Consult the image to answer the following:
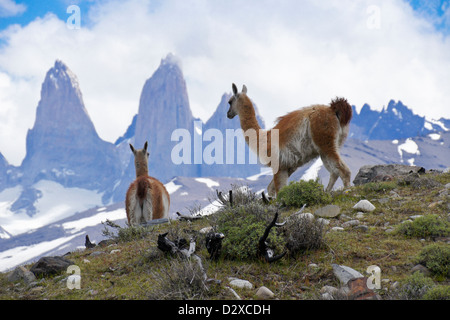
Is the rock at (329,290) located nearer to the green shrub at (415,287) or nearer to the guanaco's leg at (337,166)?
the green shrub at (415,287)

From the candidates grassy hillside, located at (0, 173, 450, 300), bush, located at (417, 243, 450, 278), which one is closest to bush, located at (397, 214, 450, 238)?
grassy hillside, located at (0, 173, 450, 300)

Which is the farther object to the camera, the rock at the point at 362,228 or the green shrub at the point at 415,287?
the rock at the point at 362,228

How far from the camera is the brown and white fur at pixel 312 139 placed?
9727 mm

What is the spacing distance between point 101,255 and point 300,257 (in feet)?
11.6

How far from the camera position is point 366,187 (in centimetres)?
945

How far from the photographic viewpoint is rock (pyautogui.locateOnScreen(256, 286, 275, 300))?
4141 millimetres

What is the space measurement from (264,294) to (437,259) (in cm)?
224

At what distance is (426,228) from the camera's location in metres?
5.95

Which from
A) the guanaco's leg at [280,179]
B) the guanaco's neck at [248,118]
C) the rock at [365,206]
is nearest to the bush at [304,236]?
the rock at [365,206]

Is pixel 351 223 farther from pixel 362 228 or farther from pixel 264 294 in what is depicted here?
pixel 264 294

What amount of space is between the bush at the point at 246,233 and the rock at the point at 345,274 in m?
0.91

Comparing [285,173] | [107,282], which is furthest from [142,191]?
[107,282]

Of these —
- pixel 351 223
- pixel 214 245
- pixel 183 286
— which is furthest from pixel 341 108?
pixel 183 286

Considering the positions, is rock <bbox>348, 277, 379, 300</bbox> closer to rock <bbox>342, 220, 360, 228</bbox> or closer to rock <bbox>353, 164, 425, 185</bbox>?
rock <bbox>342, 220, 360, 228</bbox>
